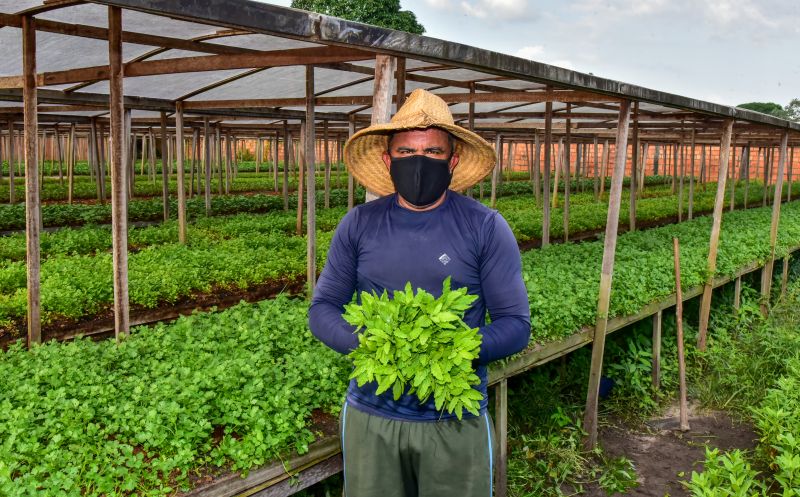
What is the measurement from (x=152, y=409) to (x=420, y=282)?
6.01 ft

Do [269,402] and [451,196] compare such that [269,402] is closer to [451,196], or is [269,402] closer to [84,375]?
[84,375]

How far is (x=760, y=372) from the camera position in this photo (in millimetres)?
7934

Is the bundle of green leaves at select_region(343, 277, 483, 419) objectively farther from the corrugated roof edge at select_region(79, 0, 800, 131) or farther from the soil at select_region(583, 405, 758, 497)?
the soil at select_region(583, 405, 758, 497)

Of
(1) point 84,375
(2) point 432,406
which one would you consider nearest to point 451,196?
(2) point 432,406

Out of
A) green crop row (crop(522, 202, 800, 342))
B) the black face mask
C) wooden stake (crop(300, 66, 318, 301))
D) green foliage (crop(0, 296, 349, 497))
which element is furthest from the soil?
the black face mask

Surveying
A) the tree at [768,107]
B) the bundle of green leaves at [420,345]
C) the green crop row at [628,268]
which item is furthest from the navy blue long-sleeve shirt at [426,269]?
the tree at [768,107]

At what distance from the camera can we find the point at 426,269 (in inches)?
114

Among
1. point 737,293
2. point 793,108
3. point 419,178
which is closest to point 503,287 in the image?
point 419,178

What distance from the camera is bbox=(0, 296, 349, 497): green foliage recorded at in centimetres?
334

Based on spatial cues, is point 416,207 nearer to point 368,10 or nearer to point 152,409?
point 152,409

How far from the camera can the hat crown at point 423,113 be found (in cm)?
294

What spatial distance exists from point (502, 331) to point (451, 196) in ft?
2.26

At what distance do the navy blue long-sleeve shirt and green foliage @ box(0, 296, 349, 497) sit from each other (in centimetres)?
103

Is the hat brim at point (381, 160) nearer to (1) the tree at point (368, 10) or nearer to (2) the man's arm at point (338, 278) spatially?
(2) the man's arm at point (338, 278)
